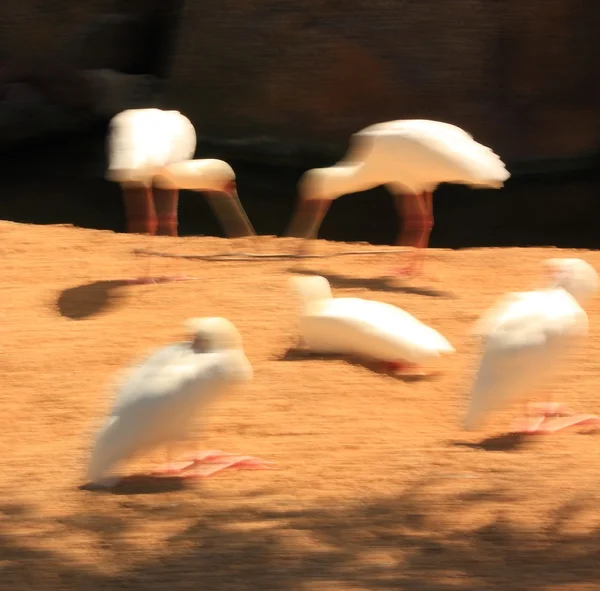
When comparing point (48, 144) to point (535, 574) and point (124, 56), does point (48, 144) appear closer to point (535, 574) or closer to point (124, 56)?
point (124, 56)

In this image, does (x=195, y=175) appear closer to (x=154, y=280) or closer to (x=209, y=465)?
(x=154, y=280)

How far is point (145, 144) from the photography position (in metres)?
6.79

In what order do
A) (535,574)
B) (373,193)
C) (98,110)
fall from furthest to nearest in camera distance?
(98,110) < (373,193) < (535,574)

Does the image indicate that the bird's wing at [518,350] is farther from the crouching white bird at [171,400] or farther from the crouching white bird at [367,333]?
the crouching white bird at [171,400]

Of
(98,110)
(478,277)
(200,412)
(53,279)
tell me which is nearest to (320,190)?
(478,277)

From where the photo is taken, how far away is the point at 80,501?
3857 millimetres

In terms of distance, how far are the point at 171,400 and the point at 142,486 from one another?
13.4 inches

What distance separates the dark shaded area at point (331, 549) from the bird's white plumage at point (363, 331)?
1.30 metres

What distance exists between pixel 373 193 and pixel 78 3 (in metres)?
3.83

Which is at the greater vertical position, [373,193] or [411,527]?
[373,193]

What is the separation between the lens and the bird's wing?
428 cm

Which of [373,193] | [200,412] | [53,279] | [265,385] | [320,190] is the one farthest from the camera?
[373,193]

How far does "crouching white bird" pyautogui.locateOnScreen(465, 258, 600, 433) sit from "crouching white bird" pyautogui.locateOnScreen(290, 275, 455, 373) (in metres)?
0.55

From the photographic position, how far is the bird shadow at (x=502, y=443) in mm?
4367
